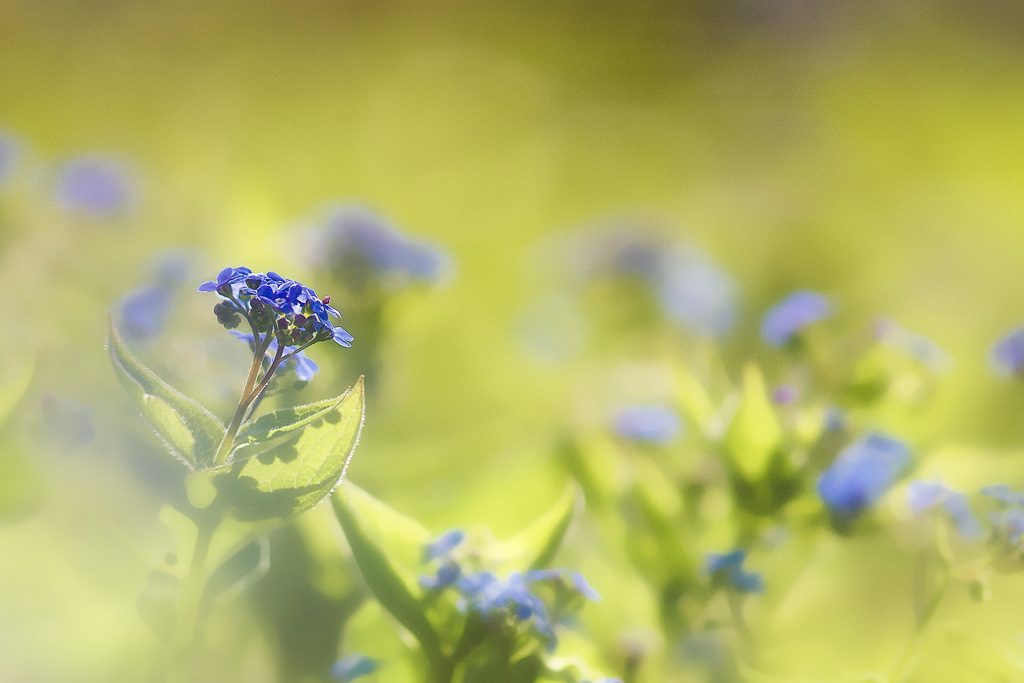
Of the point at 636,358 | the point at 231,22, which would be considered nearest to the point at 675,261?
the point at 636,358

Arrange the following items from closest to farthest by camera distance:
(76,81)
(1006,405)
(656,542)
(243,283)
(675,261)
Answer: (243,283)
(656,542)
(1006,405)
(675,261)
(76,81)

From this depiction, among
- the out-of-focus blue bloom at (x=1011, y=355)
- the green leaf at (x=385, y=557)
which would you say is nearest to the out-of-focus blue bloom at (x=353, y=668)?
the green leaf at (x=385, y=557)

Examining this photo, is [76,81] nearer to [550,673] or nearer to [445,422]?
[445,422]

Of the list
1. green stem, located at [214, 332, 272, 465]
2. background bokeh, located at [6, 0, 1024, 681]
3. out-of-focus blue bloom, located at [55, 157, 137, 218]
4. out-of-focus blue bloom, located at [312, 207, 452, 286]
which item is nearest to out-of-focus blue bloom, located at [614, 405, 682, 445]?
background bokeh, located at [6, 0, 1024, 681]

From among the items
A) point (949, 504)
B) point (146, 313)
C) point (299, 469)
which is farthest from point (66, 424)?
point (949, 504)

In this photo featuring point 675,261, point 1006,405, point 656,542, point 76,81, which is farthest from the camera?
point 76,81

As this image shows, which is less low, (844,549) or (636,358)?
(636,358)

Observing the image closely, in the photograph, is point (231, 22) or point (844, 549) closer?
point (844, 549)

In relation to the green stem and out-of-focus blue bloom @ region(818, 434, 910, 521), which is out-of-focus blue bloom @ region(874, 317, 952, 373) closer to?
out-of-focus blue bloom @ region(818, 434, 910, 521)

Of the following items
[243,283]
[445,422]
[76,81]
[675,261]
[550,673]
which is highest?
[76,81]

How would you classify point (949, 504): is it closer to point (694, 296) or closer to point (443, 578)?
point (443, 578)
